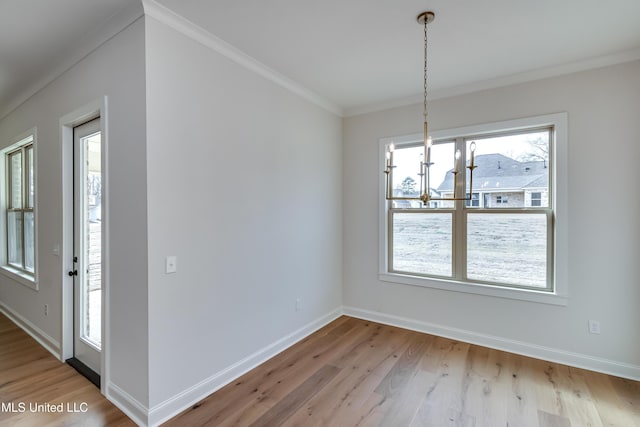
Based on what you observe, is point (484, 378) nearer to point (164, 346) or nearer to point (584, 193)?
point (584, 193)

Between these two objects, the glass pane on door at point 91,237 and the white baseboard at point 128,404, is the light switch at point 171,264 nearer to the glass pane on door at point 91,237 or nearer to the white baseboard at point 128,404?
the white baseboard at point 128,404

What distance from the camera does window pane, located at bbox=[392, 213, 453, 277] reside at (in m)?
3.56

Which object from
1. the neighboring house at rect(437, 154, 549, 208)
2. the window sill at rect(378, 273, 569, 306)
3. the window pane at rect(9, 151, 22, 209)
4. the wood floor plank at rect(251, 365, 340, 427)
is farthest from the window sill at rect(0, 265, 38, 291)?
the neighboring house at rect(437, 154, 549, 208)

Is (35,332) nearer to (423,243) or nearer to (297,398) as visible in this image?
(297,398)

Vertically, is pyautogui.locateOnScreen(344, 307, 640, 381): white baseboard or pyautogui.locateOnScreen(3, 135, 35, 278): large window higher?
pyautogui.locateOnScreen(3, 135, 35, 278): large window

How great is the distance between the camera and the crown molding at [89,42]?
2002mm

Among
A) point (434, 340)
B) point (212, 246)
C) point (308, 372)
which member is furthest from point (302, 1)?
point (434, 340)

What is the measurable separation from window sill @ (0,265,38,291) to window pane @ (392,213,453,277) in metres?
4.24

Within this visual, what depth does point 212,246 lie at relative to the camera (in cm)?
240

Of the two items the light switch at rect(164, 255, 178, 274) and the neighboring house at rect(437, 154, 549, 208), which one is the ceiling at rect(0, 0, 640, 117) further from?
the light switch at rect(164, 255, 178, 274)

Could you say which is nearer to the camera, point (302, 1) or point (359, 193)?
point (302, 1)

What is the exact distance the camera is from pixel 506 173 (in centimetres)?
319

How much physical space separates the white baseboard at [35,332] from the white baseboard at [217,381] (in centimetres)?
158

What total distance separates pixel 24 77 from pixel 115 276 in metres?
2.64
